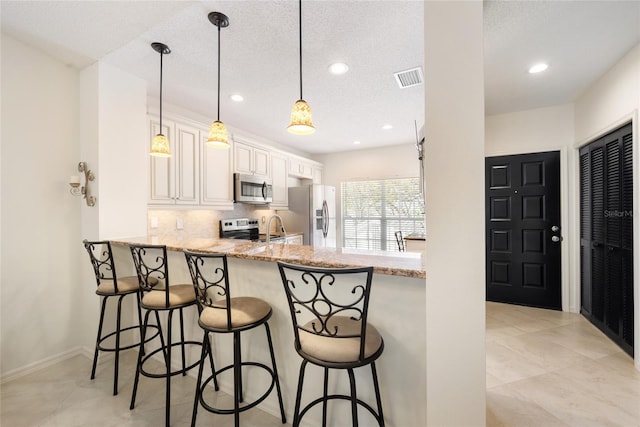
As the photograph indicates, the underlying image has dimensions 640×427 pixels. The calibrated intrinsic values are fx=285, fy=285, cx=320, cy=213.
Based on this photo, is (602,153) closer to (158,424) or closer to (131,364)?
(158,424)

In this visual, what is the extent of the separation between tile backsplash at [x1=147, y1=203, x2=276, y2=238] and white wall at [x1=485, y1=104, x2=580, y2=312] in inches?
160

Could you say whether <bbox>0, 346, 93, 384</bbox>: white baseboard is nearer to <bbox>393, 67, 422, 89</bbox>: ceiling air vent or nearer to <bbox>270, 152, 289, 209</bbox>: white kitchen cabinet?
<bbox>270, 152, 289, 209</bbox>: white kitchen cabinet

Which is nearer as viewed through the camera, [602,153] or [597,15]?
[597,15]

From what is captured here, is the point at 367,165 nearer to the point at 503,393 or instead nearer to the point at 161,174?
the point at 161,174

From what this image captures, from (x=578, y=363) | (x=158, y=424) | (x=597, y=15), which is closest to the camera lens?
(x=158, y=424)

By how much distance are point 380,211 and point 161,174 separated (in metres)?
3.95

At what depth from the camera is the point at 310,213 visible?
4.94 meters

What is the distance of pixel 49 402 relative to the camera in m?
1.93

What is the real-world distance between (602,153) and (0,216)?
17.6ft

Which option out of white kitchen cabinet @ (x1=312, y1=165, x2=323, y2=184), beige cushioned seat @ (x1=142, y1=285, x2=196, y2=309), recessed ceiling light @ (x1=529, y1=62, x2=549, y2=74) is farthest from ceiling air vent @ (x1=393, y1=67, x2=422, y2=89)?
white kitchen cabinet @ (x1=312, y1=165, x2=323, y2=184)

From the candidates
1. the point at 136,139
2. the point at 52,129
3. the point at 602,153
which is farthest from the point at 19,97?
the point at 602,153

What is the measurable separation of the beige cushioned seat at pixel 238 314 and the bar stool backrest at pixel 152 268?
371 millimetres

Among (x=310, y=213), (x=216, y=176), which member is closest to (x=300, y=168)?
(x=310, y=213)

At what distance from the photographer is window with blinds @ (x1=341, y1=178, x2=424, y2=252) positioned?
17.7ft
